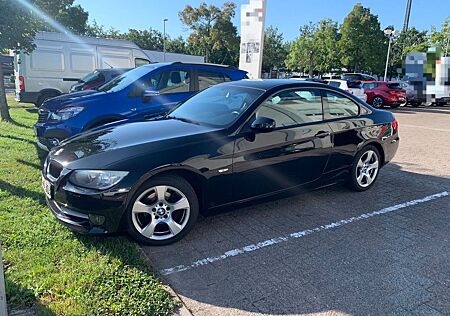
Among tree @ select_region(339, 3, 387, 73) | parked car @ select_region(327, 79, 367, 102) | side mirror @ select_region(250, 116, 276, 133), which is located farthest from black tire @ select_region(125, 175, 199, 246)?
tree @ select_region(339, 3, 387, 73)

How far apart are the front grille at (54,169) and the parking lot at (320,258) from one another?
1.09m

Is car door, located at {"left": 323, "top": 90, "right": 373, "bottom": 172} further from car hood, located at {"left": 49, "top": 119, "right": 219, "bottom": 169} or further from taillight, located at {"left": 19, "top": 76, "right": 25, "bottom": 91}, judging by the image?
taillight, located at {"left": 19, "top": 76, "right": 25, "bottom": 91}

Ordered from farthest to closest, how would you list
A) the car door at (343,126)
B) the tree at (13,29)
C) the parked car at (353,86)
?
1. the parked car at (353,86)
2. the tree at (13,29)
3. the car door at (343,126)

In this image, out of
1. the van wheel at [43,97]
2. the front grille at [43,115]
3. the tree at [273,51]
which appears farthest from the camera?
the tree at [273,51]

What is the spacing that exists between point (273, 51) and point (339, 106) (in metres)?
46.6

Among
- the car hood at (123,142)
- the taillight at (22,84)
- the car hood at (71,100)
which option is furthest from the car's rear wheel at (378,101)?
the car hood at (123,142)

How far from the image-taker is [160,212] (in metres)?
3.33

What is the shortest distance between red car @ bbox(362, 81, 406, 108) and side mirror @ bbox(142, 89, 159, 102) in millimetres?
15270

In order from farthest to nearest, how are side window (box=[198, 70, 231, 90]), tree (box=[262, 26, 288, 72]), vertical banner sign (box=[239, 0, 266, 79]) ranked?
tree (box=[262, 26, 288, 72])
vertical banner sign (box=[239, 0, 266, 79])
side window (box=[198, 70, 231, 90])

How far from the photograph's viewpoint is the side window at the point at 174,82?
6.32 m

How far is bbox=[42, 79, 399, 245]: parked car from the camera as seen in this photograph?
10.3 ft

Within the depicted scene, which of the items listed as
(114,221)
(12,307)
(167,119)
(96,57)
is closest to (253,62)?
(96,57)

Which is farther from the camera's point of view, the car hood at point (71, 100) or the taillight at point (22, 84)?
the taillight at point (22, 84)

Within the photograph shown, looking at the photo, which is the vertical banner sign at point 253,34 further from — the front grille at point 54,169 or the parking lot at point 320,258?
the front grille at point 54,169
